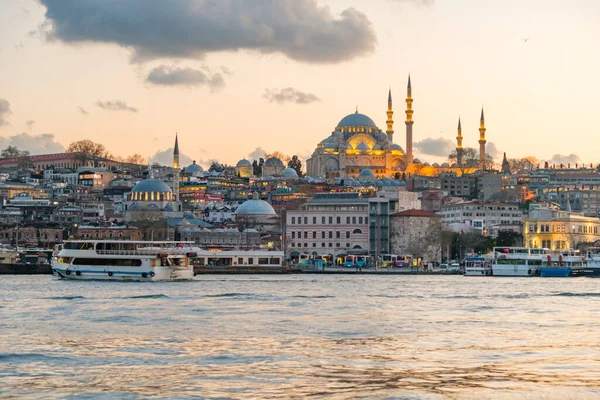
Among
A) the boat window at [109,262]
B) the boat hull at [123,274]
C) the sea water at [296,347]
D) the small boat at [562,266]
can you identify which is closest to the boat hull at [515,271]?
the small boat at [562,266]

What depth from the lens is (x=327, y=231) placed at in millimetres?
70500

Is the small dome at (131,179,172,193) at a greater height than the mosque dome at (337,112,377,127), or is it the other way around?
the mosque dome at (337,112,377,127)

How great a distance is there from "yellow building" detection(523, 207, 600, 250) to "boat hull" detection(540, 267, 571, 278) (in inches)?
776

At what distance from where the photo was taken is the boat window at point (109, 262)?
43781 millimetres

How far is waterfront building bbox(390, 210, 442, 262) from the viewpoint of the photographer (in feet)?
226

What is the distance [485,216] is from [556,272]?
3688 centimetres

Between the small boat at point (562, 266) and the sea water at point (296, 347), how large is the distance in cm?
2287

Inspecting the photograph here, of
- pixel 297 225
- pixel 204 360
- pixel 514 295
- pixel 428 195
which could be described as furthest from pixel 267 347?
pixel 428 195

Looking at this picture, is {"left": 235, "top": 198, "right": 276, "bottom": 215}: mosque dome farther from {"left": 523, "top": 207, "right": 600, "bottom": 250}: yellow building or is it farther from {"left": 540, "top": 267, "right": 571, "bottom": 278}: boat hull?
{"left": 540, "top": 267, "right": 571, "bottom": 278}: boat hull

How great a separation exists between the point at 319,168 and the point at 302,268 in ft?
240

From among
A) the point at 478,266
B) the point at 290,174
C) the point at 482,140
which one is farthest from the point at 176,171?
the point at 478,266

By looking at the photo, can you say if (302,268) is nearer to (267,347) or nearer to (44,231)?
(44,231)

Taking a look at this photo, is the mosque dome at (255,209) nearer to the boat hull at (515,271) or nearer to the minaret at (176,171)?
the minaret at (176,171)

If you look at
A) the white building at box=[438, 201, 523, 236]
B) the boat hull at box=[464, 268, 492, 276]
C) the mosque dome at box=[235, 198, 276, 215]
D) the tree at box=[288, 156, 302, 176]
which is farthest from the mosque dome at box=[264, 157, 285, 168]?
the boat hull at box=[464, 268, 492, 276]
